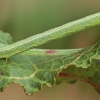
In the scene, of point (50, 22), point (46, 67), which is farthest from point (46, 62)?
point (50, 22)

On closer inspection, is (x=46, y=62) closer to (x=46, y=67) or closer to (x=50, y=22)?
(x=46, y=67)

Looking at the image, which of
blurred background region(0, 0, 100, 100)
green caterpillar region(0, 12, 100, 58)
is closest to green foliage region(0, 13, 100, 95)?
green caterpillar region(0, 12, 100, 58)

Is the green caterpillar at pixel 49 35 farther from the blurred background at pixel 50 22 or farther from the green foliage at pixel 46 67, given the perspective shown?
the blurred background at pixel 50 22

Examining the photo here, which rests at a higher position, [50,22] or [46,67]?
[46,67]

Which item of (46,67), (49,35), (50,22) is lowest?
(50,22)

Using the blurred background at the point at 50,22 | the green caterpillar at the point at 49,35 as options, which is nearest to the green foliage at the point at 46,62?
the green caterpillar at the point at 49,35

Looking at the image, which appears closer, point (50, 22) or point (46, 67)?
point (46, 67)
